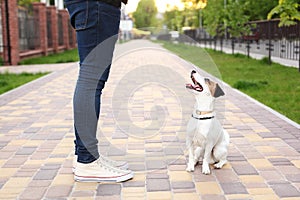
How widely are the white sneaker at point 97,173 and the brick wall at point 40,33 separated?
A: 12446 mm

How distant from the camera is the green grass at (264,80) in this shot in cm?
375

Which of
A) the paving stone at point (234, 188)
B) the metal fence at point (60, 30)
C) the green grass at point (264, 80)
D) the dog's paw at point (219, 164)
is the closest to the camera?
the paving stone at point (234, 188)

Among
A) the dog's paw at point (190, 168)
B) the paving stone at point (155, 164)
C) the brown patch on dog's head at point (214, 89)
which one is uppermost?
the brown patch on dog's head at point (214, 89)

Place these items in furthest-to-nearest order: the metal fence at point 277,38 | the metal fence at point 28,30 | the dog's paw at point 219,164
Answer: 1. the metal fence at point 28,30
2. the metal fence at point 277,38
3. the dog's paw at point 219,164

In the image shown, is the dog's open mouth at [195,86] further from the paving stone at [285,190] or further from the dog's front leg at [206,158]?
the paving stone at [285,190]

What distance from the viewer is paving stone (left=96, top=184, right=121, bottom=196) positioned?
9.68 ft

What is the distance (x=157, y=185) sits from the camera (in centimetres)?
311

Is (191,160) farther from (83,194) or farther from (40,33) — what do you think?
(40,33)

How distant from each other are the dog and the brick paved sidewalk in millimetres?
105

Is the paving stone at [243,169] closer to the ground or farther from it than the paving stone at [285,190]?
farther from it

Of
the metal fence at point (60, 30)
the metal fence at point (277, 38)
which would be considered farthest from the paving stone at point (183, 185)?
the metal fence at point (60, 30)

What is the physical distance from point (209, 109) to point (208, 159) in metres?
0.38

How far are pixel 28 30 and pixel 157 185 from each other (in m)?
16.4

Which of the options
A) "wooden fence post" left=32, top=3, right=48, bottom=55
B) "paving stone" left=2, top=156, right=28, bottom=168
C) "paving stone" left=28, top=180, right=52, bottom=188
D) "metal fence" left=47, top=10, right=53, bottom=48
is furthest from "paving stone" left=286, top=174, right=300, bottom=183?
"metal fence" left=47, top=10, right=53, bottom=48
